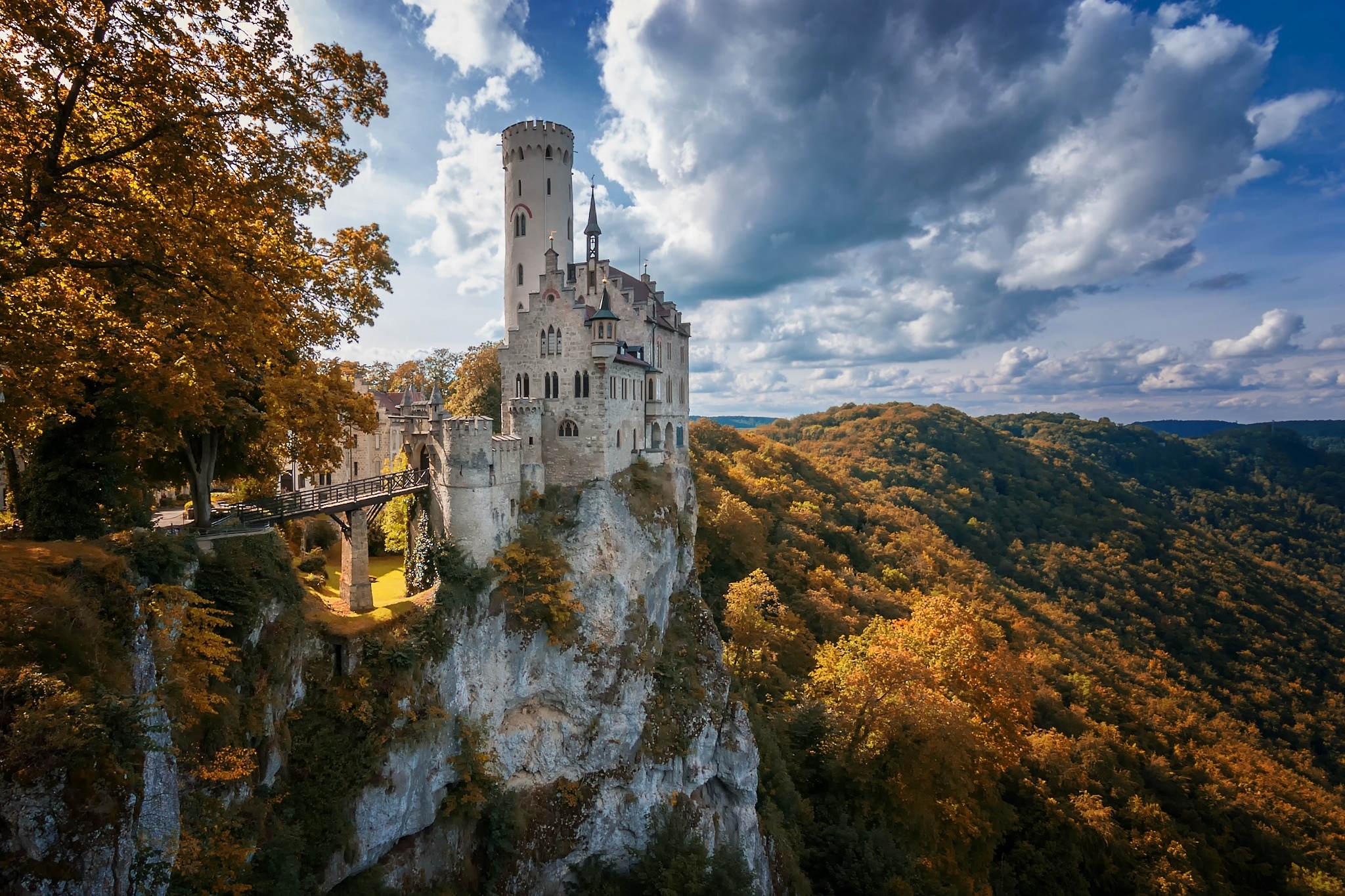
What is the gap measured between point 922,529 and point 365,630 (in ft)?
293

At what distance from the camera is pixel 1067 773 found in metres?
45.2

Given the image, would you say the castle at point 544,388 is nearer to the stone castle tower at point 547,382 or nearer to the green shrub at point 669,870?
the stone castle tower at point 547,382

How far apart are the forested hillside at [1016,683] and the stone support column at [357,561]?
27.0m

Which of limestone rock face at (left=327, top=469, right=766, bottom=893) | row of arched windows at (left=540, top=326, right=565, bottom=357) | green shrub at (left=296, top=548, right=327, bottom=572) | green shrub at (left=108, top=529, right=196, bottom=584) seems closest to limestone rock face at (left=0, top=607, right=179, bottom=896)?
green shrub at (left=108, top=529, right=196, bottom=584)

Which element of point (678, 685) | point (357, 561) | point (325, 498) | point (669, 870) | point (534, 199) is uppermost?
point (534, 199)

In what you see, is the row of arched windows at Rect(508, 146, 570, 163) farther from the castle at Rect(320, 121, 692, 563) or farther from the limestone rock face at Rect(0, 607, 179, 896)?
the limestone rock face at Rect(0, 607, 179, 896)

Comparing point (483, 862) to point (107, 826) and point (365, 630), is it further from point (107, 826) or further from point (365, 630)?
point (107, 826)

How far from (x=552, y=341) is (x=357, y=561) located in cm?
1461

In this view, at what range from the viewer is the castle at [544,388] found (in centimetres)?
2822

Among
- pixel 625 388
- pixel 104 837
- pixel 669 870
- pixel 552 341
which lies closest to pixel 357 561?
pixel 552 341

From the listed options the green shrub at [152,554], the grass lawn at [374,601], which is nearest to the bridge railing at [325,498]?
the grass lawn at [374,601]

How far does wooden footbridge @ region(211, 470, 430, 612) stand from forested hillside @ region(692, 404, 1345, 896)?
2739cm

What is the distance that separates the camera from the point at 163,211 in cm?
1155

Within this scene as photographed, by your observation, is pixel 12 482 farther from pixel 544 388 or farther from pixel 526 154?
pixel 526 154
